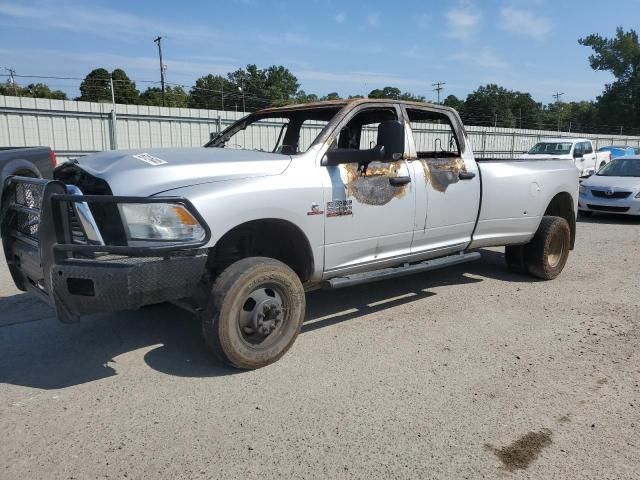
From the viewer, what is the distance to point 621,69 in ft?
183

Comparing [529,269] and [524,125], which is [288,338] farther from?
[524,125]

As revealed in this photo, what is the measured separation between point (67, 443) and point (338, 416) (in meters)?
1.52

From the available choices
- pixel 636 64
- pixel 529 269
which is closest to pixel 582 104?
pixel 636 64

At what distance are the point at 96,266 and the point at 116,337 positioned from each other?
148 centimetres

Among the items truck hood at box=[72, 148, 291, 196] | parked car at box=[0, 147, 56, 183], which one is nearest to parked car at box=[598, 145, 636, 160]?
parked car at box=[0, 147, 56, 183]

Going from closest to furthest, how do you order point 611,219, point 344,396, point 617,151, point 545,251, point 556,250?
1. point 344,396
2. point 545,251
3. point 556,250
4. point 611,219
5. point 617,151

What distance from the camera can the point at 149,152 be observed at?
409 cm

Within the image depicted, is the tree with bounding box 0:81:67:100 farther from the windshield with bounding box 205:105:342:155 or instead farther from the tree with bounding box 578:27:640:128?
the tree with bounding box 578:27:640:128

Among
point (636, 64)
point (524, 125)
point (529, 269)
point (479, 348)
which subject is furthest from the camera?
point (636, 64)

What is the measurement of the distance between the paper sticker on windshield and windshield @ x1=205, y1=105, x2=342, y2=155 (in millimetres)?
1049

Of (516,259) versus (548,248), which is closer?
(548,248)

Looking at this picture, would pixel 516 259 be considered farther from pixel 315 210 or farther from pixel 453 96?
pixel 453 96

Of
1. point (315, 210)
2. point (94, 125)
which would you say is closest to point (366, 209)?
point (315, 210)

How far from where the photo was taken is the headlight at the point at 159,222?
3.29 meters
